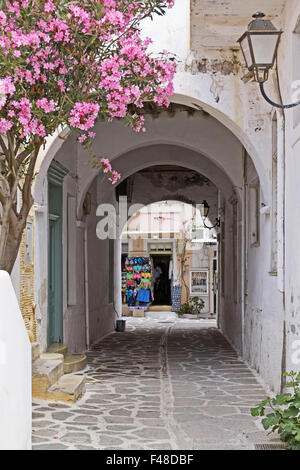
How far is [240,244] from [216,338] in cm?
351

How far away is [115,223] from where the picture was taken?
1677cm

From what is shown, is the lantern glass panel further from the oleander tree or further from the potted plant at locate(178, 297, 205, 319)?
the potted plant at locate(178, 297, 205, 319)

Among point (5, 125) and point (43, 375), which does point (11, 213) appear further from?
point (43, 375)

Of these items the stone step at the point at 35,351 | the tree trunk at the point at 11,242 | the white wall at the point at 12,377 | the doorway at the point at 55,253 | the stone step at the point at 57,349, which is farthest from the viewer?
the doorway at the point at 55,253

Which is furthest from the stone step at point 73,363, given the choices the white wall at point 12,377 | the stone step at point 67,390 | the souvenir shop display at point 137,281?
the souvenir shop display at point 137,281

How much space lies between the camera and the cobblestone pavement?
5598 mm

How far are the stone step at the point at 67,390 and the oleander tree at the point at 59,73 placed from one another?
190 cm

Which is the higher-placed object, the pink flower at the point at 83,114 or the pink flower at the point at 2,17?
the pink flower at the point at 2,17

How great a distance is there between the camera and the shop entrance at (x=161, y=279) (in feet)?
94.6

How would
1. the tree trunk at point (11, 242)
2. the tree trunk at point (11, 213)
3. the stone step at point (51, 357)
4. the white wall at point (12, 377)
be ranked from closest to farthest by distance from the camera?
1. the white wall at point (12, 377)
2. the tree trunk at point (11, 213)
3. the tree trunk at point (11, 242)
4. the stone step at point (51, 357)

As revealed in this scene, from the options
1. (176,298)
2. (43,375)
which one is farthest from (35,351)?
(176,298)

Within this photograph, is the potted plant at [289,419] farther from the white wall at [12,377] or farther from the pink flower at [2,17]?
the pink flower at [2,17]

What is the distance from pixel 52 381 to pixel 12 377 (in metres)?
3.56

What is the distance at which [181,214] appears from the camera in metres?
26.2
